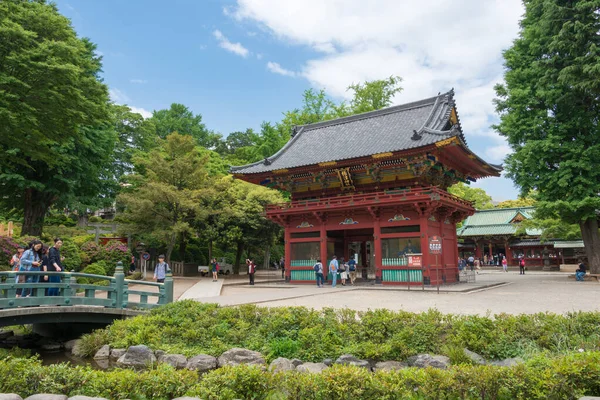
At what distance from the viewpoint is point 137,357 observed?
10.1 meters

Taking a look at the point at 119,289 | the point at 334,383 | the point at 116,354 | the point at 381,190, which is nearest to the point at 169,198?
the point at 381,190

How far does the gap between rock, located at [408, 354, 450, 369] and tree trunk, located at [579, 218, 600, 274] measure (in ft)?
74.5

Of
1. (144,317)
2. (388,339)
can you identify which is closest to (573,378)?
(388,339)

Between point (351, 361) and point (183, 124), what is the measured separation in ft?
195

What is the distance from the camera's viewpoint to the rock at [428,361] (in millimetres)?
8047

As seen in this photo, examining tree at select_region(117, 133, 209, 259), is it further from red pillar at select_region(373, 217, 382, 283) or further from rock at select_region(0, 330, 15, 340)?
rock at select_region(0, 330, 15, 340)

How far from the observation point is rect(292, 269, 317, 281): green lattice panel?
84.4 ft

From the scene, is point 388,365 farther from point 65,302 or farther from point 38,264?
point 38,264

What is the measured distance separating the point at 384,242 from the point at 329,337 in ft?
48.4

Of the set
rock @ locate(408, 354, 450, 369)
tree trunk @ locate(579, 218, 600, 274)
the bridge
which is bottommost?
rock @ locate(408, 354, 450, 369)

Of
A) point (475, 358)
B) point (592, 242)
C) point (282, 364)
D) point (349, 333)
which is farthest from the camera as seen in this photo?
point (592, 242)

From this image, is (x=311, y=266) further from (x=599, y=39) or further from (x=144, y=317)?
(x=599, y=39)

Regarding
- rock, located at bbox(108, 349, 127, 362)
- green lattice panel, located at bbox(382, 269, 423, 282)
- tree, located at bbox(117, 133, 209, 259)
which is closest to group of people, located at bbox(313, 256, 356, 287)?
green lattice panel, located at bbox(382, 269, 423, 282)

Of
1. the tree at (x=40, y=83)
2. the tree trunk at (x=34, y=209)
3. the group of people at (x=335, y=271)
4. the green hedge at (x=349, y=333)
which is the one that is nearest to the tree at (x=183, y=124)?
the tree trunk at (x=34, y=209)
